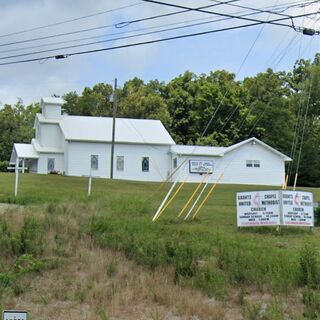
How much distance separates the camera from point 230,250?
39.7 ft

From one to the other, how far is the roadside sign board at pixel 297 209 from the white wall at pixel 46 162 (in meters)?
35.6

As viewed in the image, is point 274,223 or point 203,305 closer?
point 203,305

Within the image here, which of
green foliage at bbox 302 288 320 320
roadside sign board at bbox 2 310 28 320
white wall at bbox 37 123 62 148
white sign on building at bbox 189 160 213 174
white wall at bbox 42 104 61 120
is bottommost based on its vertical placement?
green foliage at bbox 302 288 320 320

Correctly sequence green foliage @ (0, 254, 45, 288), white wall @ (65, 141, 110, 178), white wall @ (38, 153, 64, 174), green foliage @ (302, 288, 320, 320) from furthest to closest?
white wall @ (38, 153, 64, 174) < white wall @ (65, 141, 110, 178) < green foliage @ (0, 254, 45, 288) < green foliage @ (302, 288, 320, 320)

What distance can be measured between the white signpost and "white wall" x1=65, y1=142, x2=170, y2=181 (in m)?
32.8

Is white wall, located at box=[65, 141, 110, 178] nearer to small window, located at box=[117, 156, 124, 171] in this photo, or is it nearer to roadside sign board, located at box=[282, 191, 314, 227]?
small window, located at box=[117, 156, 124, 171]

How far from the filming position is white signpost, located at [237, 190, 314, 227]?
56.7ft

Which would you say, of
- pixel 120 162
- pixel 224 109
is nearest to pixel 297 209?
pixel 120 162

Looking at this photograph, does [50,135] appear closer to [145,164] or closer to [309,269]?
[145,164]

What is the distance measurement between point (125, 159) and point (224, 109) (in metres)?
18.9

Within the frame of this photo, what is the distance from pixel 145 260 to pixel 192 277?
1435 millimetres

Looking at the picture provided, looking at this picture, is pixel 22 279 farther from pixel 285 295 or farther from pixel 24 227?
pixel 285 295

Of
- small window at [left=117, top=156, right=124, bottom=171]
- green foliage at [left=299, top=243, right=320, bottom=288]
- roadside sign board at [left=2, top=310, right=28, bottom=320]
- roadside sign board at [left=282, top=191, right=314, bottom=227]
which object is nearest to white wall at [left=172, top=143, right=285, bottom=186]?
small window at [left=117, top=156, right=124, bottom=171]

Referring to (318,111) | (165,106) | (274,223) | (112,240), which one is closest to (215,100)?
(165,106)
